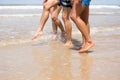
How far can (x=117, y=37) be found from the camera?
24.5 feet

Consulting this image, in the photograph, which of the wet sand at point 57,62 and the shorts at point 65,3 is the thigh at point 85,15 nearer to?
the shorts at point 65,3

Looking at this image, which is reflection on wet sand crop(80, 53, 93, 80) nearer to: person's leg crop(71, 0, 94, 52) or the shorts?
person's leg crop(71, 0, 94, 52)

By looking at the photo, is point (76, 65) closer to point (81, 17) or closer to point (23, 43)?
point (81, 17)

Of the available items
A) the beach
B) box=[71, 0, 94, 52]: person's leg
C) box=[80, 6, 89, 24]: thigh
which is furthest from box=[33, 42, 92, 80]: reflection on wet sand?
box=[80, 6, 89, 24]: thigh

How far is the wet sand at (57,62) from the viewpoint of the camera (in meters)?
4.17

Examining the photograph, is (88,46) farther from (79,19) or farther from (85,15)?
(85,15)

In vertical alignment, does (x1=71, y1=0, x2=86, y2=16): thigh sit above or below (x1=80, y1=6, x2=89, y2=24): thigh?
above

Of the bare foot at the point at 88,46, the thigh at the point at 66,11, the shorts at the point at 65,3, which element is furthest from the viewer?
the thigh at the point at 66,11

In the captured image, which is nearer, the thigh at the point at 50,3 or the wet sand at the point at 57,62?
the wet sand at the point at 57,62

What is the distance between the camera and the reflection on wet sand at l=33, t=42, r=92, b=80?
4.16m

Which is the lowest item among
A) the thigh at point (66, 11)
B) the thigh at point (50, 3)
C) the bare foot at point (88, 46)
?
the bare foot at point (88, 46)

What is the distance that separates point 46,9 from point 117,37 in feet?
7.05

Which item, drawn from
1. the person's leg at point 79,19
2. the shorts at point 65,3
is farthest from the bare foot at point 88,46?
the shorts at point 65,3

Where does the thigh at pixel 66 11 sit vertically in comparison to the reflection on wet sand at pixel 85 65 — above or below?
above
